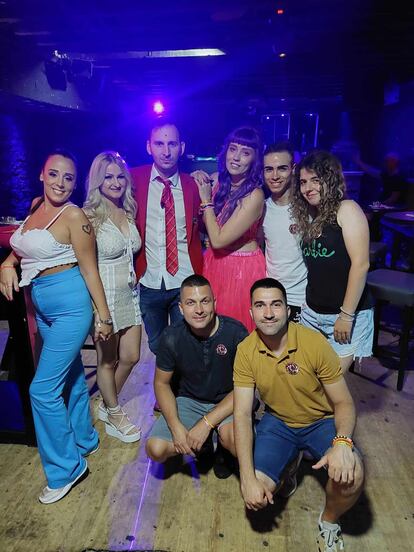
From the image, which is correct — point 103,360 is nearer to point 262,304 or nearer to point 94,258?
point 94,258

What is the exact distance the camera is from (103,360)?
2.41 metres

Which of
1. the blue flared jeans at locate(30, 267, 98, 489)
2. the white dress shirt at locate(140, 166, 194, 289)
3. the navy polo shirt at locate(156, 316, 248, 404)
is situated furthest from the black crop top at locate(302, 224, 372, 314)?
the blue flared jeans at locate(30, 267, 98, 489)

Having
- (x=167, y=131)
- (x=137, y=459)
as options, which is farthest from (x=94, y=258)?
(x=137, y=459)

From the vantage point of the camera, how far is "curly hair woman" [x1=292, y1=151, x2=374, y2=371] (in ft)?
6.48

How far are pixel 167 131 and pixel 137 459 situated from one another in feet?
5.82

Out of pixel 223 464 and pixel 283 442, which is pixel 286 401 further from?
pixel 223 464

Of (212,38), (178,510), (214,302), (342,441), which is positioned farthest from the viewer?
(212,38)

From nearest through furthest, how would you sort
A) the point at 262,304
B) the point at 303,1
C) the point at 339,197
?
the point at 262,304 < the point at 339,197 < the point at 303,1

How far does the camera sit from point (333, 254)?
2.03 m

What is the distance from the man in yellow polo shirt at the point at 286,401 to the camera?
1736mm

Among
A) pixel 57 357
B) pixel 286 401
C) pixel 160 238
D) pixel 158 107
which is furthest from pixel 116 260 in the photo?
pixel 158 107

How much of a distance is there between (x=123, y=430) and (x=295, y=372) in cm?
121

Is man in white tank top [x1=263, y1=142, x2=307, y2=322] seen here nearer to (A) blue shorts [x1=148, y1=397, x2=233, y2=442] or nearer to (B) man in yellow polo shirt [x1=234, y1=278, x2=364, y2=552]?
(B) man in yellow polo shirt [x1=234, y1=278, x2=364, y2=552]

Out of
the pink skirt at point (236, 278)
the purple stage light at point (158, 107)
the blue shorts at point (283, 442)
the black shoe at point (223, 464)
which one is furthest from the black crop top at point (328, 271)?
the purple stage light at point (158, 107)
